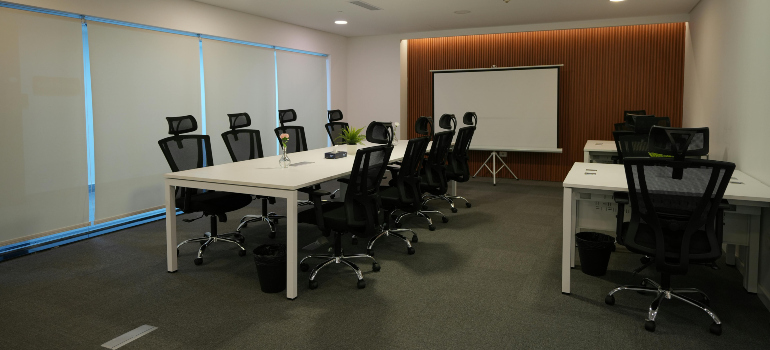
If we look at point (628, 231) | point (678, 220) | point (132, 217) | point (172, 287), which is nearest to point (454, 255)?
point (628, 231)

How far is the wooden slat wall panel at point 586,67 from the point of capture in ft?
25.7

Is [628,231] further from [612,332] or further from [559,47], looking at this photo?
[559,47]

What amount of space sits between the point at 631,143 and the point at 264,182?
369 cm

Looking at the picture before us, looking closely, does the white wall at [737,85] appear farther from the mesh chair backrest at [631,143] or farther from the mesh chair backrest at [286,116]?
the mesh chair backrest at [286,116]

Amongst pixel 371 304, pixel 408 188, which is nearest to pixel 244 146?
pixel 408 188

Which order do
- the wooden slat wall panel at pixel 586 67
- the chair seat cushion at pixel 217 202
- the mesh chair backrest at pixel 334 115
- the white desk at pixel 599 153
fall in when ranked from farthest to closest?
the wooden slat wall panel at pixel 586 67 → the mesh chair backrest at pixel 334 115 → the white desk at pixel 599 153 → the chair seat cushion at pixel 217 202

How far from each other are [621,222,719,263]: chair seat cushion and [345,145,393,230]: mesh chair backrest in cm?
167

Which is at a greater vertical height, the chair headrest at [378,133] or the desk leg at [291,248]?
the chair headrest at [378,133]

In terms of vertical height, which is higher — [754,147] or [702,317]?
[754,147]

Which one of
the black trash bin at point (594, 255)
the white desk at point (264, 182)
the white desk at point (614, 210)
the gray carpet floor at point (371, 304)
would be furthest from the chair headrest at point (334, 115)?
the black trash bin at point (594, 255)

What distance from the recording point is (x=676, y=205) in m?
2.89

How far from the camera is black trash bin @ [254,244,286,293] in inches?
135

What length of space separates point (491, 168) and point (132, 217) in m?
5.99

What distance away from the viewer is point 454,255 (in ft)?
14.5
